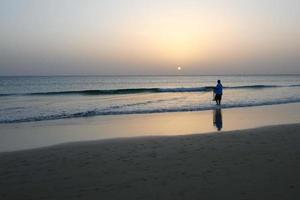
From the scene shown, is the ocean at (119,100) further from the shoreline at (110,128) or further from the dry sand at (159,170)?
the dry sand at (159,170)

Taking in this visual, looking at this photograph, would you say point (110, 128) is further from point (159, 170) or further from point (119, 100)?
point (119, 100)

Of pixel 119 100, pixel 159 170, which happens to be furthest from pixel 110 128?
pixel 119 100

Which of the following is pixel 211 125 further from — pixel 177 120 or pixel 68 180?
pixel 68 180

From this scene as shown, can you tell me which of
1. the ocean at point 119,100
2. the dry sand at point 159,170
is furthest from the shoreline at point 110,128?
the ocean at point 119,100

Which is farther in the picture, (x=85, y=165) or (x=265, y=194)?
(x=85, y=165)

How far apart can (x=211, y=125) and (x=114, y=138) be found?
4.48 m

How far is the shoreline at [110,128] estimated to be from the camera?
36.9ft

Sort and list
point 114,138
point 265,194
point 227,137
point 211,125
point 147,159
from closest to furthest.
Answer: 1. point 265,194
2. point 147,159
3. point 227,137
4. point 114,138
5. point 211,125

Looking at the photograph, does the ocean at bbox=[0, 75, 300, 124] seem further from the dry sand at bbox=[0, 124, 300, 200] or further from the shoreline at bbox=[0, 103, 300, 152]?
the dry sand at bbox=[0, 124, 300, 200]

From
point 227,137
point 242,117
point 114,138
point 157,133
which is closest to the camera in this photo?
point 227,137

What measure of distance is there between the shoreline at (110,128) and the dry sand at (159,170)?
1595 mm

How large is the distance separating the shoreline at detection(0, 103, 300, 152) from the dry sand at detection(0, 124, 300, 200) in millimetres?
1595

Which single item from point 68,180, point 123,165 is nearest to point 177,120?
point 123,165

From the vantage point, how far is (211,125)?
13.8 meters
